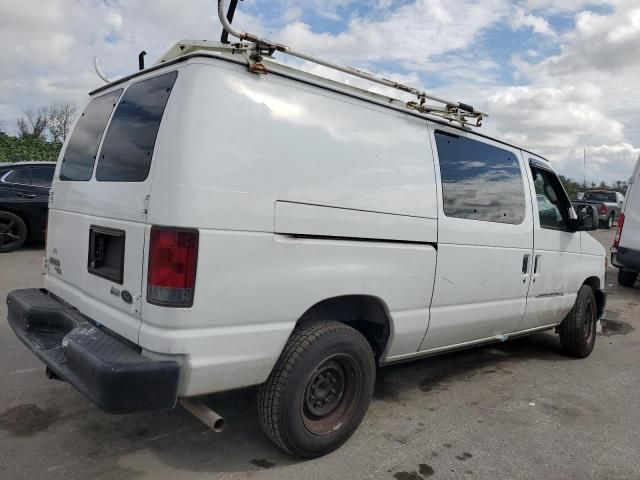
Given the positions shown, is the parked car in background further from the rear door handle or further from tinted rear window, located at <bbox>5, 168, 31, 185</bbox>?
tinted rear window, located at <bbox>5, 168, 31, 185</bbox>

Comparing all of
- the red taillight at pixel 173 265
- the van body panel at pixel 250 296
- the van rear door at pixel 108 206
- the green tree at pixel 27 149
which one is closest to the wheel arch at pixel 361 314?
the van body panel at pixel 250 296

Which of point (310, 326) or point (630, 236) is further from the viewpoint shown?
point (630, 236)

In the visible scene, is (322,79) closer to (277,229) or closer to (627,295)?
(277,229)

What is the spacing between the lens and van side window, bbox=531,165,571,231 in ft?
15.2

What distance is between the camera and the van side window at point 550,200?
4645mm

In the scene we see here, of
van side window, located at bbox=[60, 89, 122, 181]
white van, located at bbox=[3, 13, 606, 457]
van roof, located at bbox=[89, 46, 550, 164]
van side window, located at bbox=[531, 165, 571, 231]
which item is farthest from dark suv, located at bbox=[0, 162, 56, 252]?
van side window, located at bbox=[531, 165, 571, 231]

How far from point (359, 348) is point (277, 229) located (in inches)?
35.9

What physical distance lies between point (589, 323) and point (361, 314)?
3.38 m

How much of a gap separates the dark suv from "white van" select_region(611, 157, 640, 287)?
9950mm

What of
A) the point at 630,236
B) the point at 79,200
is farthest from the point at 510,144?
the point at 630,236

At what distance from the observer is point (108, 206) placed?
114 inches

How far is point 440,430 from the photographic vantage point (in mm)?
3531

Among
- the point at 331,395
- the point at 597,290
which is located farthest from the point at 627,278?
the point at 331,395

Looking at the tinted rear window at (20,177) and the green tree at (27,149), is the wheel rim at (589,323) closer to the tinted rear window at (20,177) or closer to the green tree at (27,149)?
the tinted rear window at (20,177)
